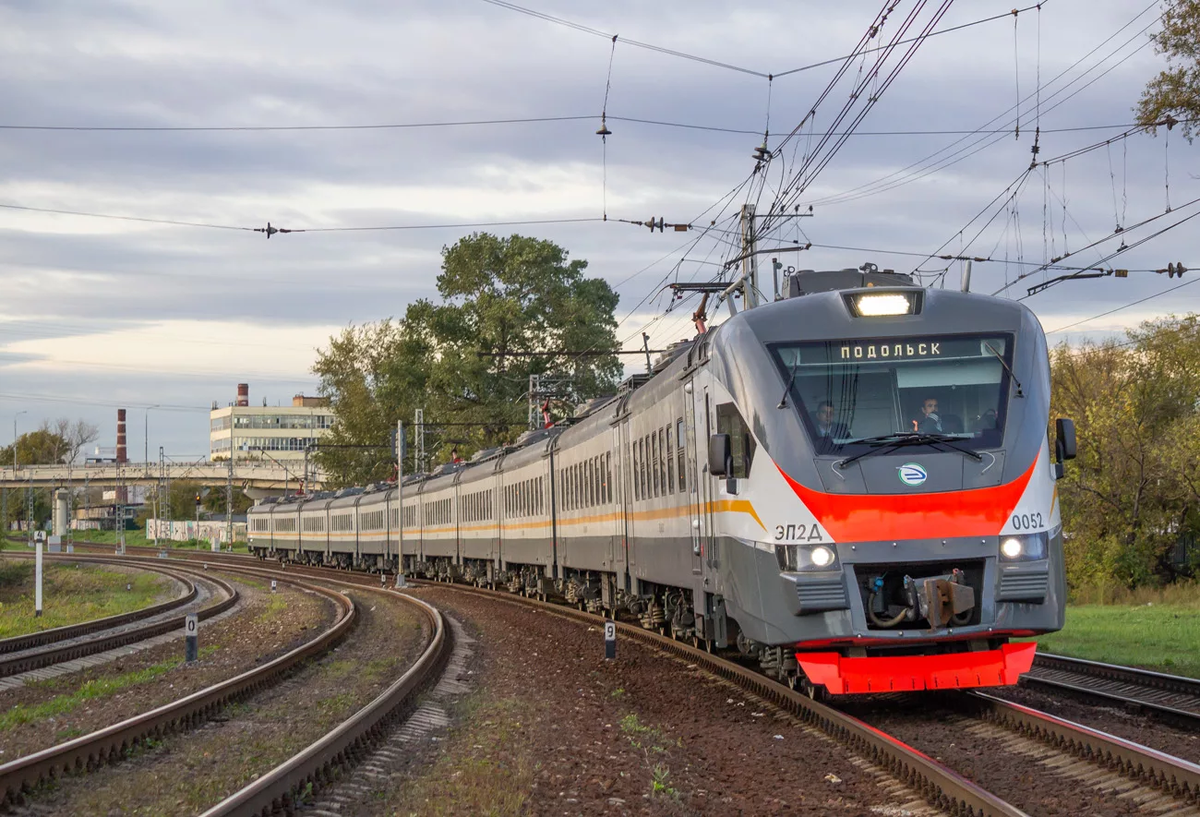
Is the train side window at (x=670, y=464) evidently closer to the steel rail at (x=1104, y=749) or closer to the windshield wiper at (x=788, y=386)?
the windshield wiper at (x=788, y=386)

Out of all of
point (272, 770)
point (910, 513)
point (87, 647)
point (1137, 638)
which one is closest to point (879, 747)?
point (910, 513)

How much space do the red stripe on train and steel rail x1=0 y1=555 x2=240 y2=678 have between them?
44.2 feet

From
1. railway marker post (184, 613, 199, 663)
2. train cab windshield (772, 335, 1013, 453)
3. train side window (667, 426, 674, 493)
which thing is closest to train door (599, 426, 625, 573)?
train side window (667, 426, 674, 493)

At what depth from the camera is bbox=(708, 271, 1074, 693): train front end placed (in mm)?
9797

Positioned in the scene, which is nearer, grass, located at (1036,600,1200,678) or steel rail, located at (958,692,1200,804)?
steel rail, located at (958,692,1200,804)

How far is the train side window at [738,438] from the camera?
1061cm

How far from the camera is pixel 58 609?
33750mm

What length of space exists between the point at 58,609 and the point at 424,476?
14.2 meters

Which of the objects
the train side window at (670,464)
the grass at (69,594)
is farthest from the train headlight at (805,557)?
the grass at (69,594)

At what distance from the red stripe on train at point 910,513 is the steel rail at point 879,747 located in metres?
1.43

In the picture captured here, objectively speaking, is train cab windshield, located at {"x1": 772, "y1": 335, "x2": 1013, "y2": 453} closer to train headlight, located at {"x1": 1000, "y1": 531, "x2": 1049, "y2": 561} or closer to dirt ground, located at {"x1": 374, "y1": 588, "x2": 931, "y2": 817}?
train headlight, located at {"x1": 1000, "y1": 531, "x2": 1049, "y2": 561}

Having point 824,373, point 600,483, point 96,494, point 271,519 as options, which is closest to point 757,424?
point 824,373

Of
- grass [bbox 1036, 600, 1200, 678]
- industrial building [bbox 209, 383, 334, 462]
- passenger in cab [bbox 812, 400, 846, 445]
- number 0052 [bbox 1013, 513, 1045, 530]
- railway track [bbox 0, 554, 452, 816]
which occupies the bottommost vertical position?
grass [bbox 1036, 600, 1200, 678]

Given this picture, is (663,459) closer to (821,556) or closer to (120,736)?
(821,556)
